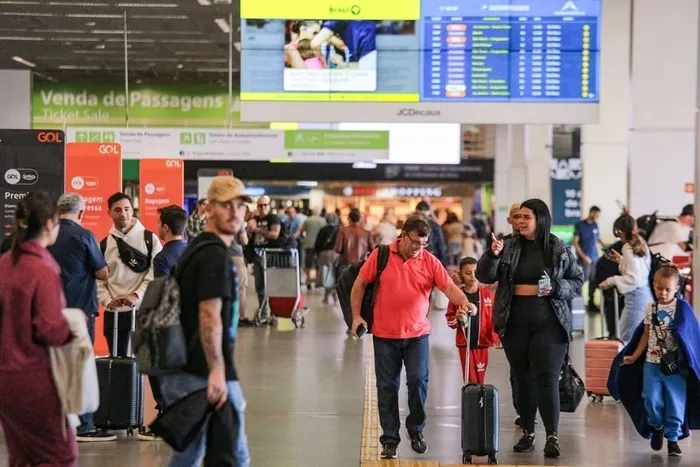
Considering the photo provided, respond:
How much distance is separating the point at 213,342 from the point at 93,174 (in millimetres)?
7742

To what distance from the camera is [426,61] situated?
43.1 feet

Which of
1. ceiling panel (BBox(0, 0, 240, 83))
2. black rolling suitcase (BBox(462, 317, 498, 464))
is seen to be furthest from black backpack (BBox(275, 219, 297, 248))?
black rolling suitcase (BBox(462, 317, 498, 464))

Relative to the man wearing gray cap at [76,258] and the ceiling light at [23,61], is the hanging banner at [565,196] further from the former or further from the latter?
the man wearing gray cap at [76,258]

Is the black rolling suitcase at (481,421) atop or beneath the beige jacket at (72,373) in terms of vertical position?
beneath

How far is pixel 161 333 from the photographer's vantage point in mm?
4730

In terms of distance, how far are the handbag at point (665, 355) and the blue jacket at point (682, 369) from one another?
4cm

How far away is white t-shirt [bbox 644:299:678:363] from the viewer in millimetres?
7812

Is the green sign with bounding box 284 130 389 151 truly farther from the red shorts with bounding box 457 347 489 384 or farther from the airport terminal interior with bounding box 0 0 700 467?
the red shorts with bounding box 457 347 489 384

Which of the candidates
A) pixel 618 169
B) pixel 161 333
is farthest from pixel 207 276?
pixel 618 169

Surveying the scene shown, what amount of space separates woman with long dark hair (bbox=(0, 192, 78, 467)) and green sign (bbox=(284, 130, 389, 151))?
1521 centimetres

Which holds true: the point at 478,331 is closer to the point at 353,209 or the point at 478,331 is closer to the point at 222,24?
the point at 353,209

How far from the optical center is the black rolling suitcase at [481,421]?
7.21 meters

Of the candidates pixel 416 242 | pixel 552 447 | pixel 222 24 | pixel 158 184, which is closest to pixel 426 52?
pixel 158 184

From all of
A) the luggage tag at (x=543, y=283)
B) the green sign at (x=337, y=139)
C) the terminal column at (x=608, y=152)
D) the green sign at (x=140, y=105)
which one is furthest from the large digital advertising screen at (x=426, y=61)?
the green sign at (x=140, y=105)
